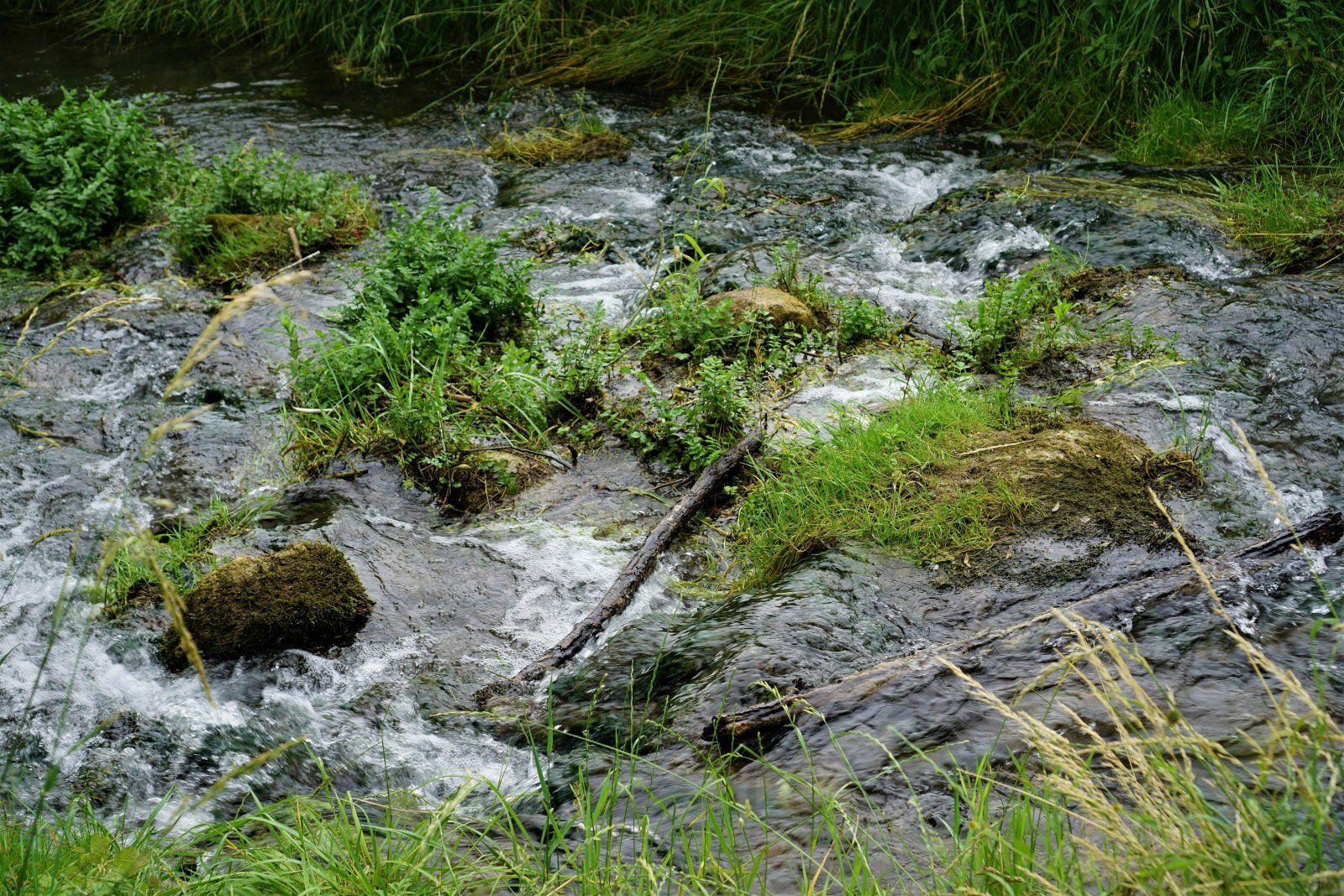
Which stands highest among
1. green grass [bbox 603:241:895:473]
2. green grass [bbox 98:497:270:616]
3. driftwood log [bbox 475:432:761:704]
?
green grass [bbox 603:241:895:473]

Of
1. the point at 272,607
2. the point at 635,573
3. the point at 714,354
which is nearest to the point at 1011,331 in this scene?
the point at 714,354

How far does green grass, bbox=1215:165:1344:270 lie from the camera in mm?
5824

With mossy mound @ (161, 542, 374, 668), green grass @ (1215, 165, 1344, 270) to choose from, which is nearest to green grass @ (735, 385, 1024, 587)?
mossy mound @ (161, 542, 374, 668)

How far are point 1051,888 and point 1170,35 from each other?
7628 mm

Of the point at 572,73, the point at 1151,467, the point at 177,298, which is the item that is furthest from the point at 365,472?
the point at 572,73

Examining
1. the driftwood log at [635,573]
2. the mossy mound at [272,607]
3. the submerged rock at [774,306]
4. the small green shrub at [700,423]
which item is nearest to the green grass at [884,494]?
the driftwood log at [635,573]

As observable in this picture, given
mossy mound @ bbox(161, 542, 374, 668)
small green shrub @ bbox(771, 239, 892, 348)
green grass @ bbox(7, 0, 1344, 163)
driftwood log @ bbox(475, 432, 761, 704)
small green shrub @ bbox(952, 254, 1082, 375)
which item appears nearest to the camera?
driftwood log @ bbox(475, 432, 761, 704)

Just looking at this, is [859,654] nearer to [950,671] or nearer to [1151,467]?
[950,671]

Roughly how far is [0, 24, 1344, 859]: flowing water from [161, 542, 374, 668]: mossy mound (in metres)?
0.08

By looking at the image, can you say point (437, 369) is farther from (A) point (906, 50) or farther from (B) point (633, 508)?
(A) point (906, 50)

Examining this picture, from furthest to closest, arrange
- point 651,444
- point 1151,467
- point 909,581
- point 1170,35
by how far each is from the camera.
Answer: point 1170,35 → point 651,444 → point 1151,467 → point 909,581

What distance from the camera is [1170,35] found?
775 cm

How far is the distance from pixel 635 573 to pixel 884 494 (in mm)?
990

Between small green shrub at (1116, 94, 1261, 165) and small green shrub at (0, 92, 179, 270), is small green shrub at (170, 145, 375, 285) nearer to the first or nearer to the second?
small green shrub at (0, 92, 179, 270)
